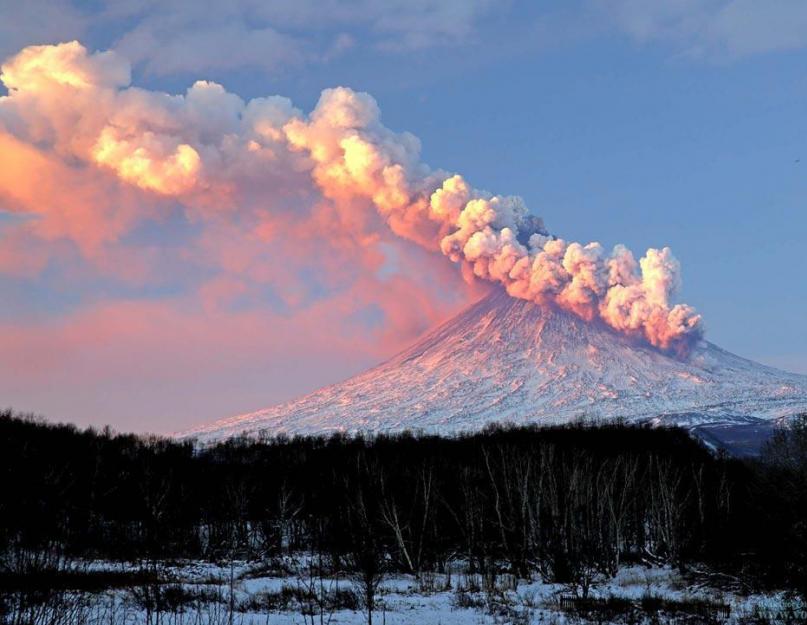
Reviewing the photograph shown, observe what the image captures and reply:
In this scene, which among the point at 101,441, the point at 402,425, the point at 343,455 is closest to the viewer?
the point at 101,441

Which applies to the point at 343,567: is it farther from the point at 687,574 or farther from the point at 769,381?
the point at 769,381

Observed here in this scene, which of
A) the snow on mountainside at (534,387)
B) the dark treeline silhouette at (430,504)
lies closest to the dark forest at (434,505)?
the dark treeline silhouette at (430,504)

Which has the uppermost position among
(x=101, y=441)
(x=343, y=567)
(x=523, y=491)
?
(x=101, y=441)

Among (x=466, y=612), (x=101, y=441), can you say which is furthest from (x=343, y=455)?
(x=466, y=612)

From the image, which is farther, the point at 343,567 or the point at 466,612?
the point at 343,567

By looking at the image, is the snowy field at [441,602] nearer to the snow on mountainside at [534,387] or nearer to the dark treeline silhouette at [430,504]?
the dark treeline silhouette at [430,504]

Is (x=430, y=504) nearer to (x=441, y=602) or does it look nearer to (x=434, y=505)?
(x=434, y=505)

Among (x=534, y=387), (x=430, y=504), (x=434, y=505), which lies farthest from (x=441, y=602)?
(x=534, y=387)
